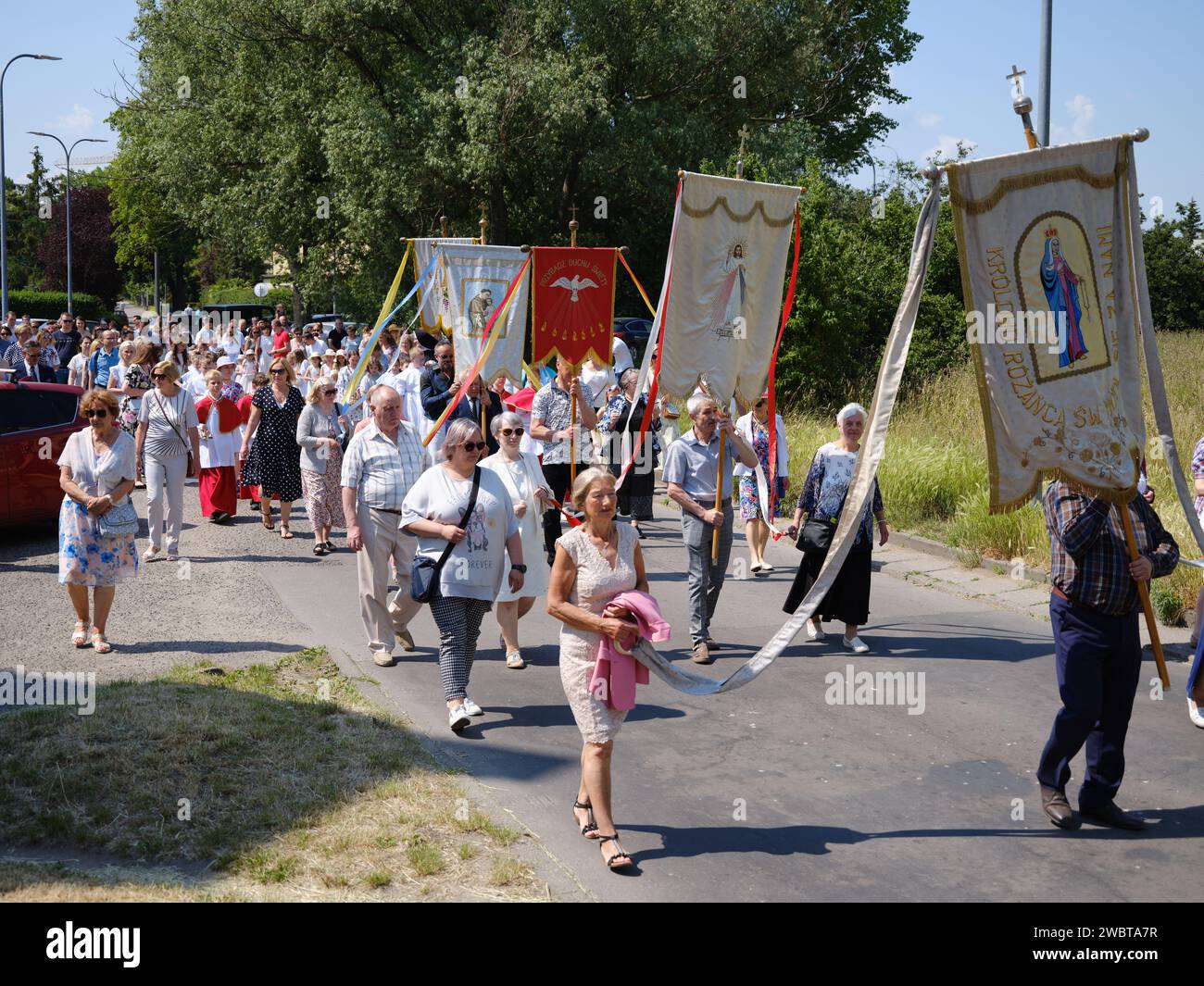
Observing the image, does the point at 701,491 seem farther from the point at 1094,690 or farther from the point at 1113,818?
the point at 1113,818

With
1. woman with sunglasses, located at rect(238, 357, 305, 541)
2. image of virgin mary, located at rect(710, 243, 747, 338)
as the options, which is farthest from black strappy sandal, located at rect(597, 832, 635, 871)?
woman with sunglasses, located at rect(238, 357, 305, 541)

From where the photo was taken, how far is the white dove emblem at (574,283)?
12.6 m

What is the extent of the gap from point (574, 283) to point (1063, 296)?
729 cm

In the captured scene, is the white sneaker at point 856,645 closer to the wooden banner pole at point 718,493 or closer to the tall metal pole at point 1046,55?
the wooden banner pole at point 718,493

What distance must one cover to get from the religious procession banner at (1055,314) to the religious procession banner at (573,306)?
6.93 m

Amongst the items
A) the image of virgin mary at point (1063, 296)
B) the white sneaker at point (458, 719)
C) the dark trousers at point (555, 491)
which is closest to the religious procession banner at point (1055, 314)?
the image of virgin mary at point (1063, 296)

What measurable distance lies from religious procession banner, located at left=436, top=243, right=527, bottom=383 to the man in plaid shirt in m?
7.16

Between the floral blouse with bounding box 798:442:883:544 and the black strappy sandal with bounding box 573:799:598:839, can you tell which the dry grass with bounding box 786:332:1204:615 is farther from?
the black strappy sandal with bounding box 573:799:598:839

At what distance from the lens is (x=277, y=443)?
1421cm

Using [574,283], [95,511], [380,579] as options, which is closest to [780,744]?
[380,579]

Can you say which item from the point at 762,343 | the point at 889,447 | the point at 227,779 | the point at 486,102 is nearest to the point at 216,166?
the point at 486,102

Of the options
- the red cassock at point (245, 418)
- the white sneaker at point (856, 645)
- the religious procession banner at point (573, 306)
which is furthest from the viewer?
the red cassock at point (245, 418)

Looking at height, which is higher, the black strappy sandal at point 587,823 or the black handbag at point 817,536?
the black handbag at point 817,536

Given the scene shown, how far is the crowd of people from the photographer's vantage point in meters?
5.99
